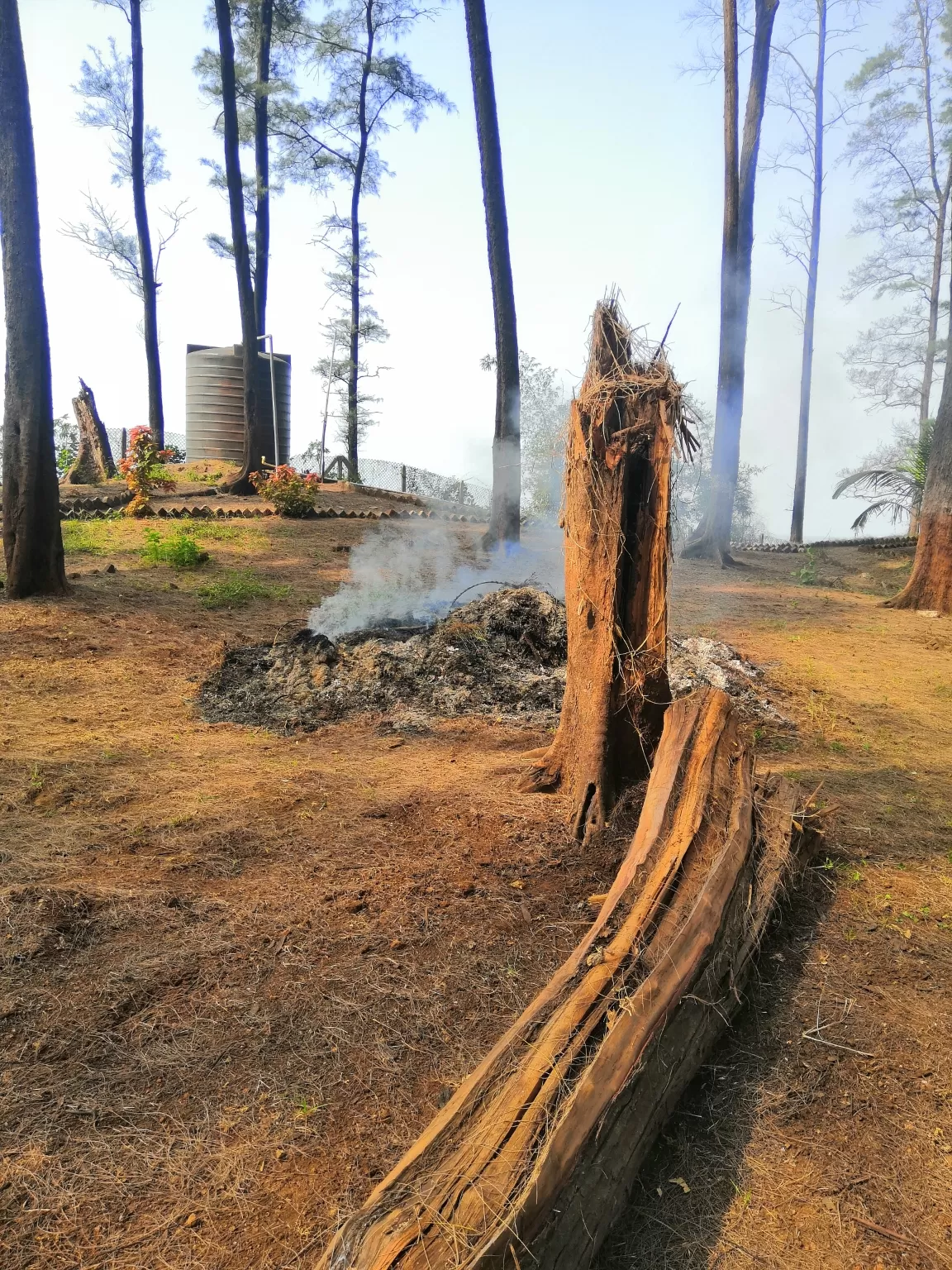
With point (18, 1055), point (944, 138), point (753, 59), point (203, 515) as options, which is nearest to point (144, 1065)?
point (18, 1055)

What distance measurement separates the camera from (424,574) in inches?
420

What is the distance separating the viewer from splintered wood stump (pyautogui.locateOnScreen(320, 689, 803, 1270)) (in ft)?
5.54

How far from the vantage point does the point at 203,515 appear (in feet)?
41.5

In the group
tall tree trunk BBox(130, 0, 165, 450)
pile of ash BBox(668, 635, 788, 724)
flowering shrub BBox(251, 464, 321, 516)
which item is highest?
tall tree trunk BBox(130, 0, 165, 450)

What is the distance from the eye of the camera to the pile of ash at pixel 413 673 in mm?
5863

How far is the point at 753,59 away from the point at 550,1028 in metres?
15.6

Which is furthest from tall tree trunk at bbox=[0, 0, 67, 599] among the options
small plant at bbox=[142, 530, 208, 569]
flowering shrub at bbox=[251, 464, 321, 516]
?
flowering shrub at bbox=[251, 464, 321, 516]

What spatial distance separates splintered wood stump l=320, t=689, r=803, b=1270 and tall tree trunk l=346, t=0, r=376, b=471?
1833cm

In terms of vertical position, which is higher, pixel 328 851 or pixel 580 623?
pixel 580 623

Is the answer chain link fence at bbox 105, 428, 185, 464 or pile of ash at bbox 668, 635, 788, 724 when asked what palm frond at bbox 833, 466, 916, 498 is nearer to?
pile of ash at bbox 668, 635, 788, 724

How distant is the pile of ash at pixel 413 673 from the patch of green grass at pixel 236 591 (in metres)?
1.78

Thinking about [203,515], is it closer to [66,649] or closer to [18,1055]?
[66,649]

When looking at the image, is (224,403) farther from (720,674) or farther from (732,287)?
(720,674)

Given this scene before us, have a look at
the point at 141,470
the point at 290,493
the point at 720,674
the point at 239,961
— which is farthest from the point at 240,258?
the point at 239,961
